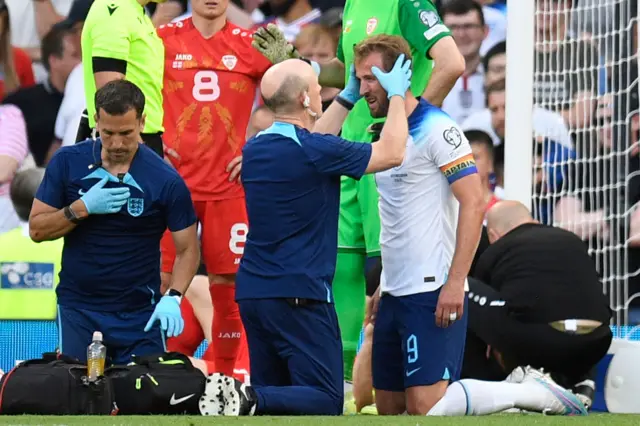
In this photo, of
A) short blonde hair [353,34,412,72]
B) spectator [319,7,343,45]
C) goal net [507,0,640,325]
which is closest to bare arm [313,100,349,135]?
short blonde hair [353,34,412,72]

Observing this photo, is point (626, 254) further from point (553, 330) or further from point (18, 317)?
point (18, 317)

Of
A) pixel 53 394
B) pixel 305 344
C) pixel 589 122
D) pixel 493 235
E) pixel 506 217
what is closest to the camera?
pixel 53 394

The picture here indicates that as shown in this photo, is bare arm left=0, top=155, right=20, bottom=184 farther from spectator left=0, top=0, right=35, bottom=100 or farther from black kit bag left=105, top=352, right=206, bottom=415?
black kit bag left=105, top=352, right=206, bottom=415

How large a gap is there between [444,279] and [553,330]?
4.98 feet

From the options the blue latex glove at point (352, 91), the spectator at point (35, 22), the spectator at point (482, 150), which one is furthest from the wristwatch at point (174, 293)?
the spectator at point (35, 22)

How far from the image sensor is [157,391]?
518cm

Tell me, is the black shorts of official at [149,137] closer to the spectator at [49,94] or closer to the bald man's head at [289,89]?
the bald man's head at [289,89]

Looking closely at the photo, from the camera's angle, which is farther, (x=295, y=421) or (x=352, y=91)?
(x=352, y=91)

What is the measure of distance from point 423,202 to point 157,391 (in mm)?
1354

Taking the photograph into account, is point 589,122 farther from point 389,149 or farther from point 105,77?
point 389,149

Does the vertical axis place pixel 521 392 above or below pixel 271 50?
below

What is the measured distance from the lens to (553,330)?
23.0 ft

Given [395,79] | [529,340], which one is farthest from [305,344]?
[529,340]

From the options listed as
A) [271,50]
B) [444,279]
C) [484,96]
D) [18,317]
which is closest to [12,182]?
[18,317]
